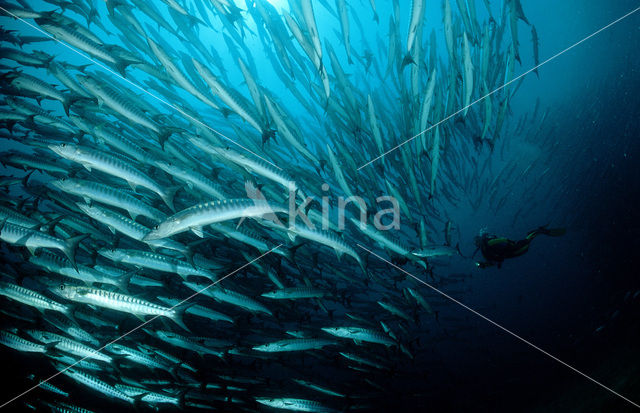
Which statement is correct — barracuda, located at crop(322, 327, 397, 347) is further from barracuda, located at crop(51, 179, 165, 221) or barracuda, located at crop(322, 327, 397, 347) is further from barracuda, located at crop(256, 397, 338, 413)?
barracuda, located at crop(51, 179, 165, 221)

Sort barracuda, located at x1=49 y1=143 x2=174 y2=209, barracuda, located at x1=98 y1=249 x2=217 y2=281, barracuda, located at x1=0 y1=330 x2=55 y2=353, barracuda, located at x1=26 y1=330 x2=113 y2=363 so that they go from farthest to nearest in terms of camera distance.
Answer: barracuda, located at x1=0 y1=330 x2=55 y2=353, barracuda, located at x1=26 y1=330 x2=113 y2=363, barracuda, located at x1=98 y1=249 x2=217 y2=281, barracuda, located at x1=49 y1=143 x2=174 y2=209

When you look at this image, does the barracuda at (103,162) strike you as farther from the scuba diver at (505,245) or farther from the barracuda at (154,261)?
the scuba diver at (505,245)

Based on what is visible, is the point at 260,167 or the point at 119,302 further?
the point at 119,302

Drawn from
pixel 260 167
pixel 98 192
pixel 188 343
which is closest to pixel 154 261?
pixel 98 192

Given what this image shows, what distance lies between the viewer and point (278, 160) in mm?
5340

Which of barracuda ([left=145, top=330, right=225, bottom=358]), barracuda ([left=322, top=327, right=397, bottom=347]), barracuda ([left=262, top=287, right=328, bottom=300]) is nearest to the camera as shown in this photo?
barracuda ([left=262, top=287, right=328, bottom=300])

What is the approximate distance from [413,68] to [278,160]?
2.71 meters

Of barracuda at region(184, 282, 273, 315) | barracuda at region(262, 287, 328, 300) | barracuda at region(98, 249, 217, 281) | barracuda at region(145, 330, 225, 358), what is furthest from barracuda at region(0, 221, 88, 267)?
barracuda at region(262, 287, 328, 300)

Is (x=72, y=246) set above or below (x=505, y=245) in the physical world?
below

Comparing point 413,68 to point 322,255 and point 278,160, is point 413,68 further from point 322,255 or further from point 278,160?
point 322,255

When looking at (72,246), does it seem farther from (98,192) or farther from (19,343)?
(19,343)

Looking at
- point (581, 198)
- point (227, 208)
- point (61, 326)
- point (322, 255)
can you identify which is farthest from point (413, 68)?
point (581, 198)

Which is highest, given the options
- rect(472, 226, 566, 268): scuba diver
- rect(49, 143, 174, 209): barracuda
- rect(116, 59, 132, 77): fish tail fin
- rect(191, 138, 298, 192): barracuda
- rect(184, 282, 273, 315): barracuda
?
rect(116, 59, 132, 77): fish tail fin

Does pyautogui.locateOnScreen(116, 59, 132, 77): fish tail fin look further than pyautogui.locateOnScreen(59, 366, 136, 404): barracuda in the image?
No
